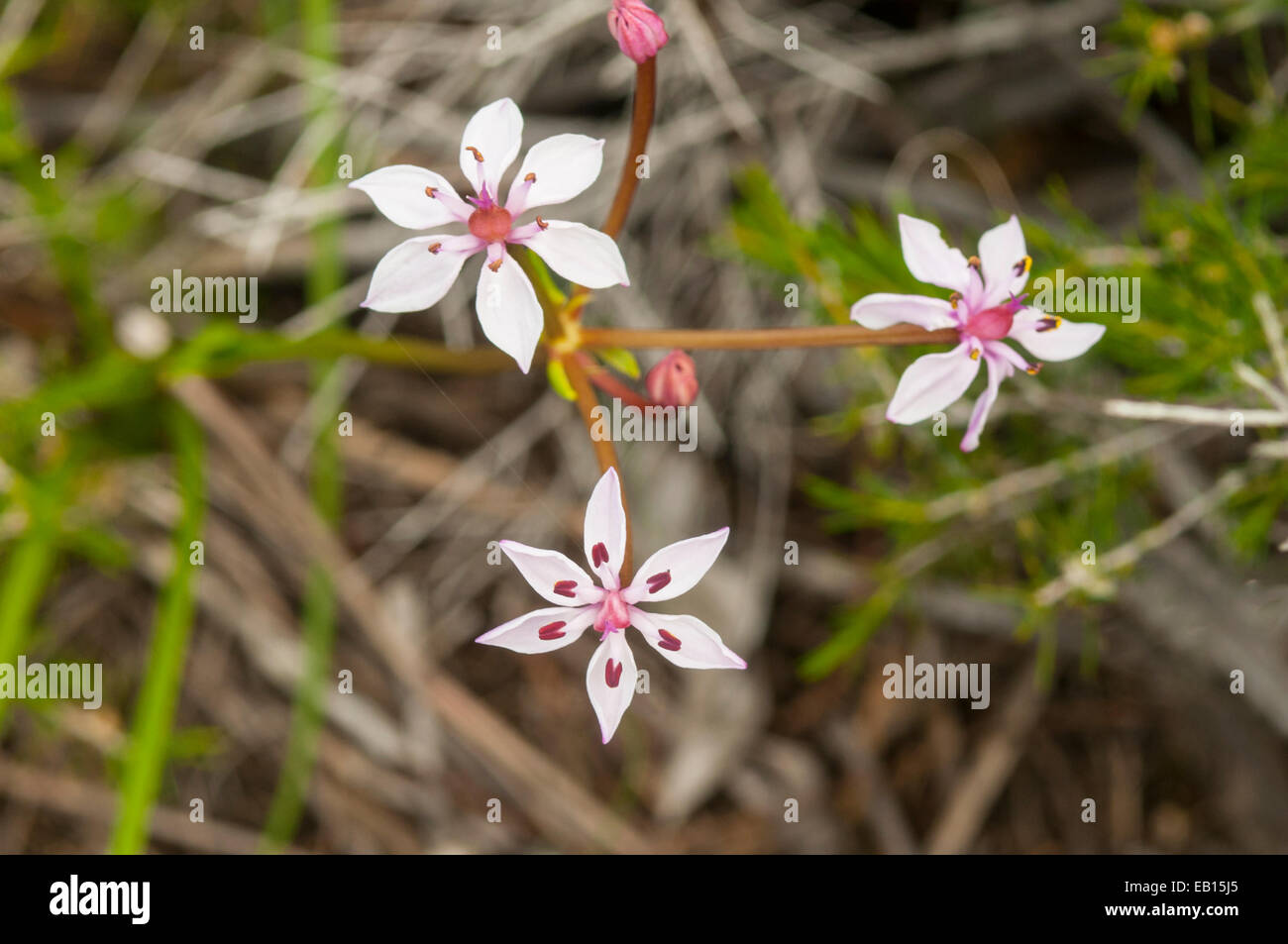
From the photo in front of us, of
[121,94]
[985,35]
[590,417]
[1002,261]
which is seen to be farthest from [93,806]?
[985,35]

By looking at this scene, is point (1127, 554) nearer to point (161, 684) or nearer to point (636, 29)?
point (636, 29)

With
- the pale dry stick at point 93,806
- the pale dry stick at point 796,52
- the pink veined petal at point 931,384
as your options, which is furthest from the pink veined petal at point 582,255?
the pale dry stick at point 93,806

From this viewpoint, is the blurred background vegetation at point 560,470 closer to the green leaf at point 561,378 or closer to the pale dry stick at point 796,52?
the pale dry stick at point 796,52
